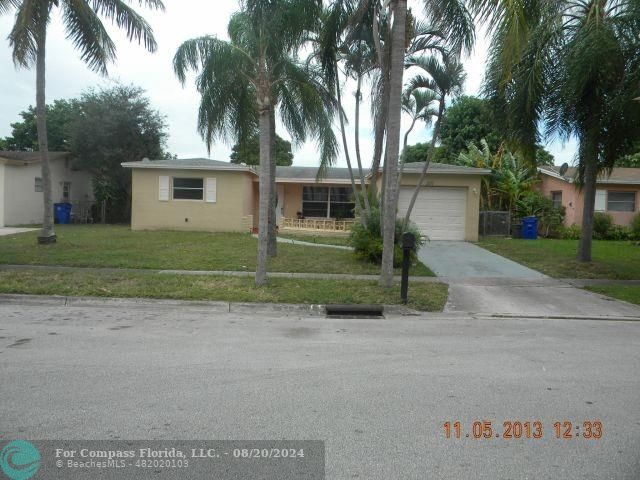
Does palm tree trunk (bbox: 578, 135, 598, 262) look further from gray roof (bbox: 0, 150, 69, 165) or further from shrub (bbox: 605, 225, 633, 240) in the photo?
gray roof (bbox: 0, 150, 69, 165)

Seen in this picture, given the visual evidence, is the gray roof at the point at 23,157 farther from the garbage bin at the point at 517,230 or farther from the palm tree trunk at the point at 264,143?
the garbage bin at the point at 517,230

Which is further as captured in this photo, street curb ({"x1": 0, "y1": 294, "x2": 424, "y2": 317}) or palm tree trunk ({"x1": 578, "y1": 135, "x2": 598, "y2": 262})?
palm tree trunk ({"x1": 578, "y1": 135, "x2": 598, "y2": 262})

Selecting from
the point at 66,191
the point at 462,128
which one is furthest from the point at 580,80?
the point at 462,128

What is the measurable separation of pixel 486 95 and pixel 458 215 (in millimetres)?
8203

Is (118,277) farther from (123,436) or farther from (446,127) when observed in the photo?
(446,127)

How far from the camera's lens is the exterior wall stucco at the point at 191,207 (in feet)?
75.5

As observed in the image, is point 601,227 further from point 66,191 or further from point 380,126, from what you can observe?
point 66,191

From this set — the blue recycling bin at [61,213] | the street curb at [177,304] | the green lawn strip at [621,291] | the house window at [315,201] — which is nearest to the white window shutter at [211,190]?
the house window at [315,201]

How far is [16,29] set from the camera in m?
14.2

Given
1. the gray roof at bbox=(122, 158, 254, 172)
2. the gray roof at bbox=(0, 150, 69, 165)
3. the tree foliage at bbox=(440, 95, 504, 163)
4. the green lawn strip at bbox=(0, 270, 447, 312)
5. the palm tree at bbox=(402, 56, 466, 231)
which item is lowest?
the green lawn strip at bbox=(0, 270, 447, 312)

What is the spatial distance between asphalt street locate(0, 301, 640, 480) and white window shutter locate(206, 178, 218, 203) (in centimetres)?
1464

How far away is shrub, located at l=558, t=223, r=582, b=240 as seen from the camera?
23.1 metres

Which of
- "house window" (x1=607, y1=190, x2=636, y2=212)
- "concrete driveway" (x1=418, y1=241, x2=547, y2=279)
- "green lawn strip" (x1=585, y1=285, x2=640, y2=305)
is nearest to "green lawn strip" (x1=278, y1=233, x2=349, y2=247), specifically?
"concrete driveway" (x1=418, y1=241, x2=547, y2=279)

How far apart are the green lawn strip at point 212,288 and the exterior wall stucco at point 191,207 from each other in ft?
36.6
